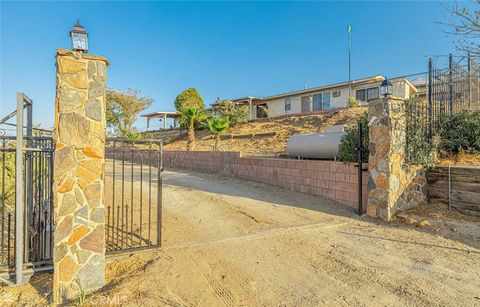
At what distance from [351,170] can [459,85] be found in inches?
161

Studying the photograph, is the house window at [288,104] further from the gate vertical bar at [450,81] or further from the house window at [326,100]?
the gate vertical bar at [450,81]

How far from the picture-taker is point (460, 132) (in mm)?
7258

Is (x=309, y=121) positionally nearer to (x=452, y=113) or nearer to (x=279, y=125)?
(x=279, y=125)

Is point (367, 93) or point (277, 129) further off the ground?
point (367, 93)

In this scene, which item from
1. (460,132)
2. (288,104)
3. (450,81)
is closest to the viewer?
(460,132)

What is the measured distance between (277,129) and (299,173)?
1040 cm

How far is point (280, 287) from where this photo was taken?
3.39 m

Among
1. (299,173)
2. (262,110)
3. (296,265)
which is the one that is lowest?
(296,265)

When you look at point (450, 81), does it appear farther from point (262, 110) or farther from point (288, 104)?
point (262, 110)

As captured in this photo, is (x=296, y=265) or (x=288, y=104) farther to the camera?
(x=288, y=104)

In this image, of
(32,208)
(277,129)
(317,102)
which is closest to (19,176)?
(32,208)

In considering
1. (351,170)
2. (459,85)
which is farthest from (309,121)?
(351,170)

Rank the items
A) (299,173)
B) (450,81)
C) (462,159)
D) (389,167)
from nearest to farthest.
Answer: (389,167) < (462,159) < (450,81) < (299,173)

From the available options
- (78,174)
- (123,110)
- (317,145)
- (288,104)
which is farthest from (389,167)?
(123,110)
